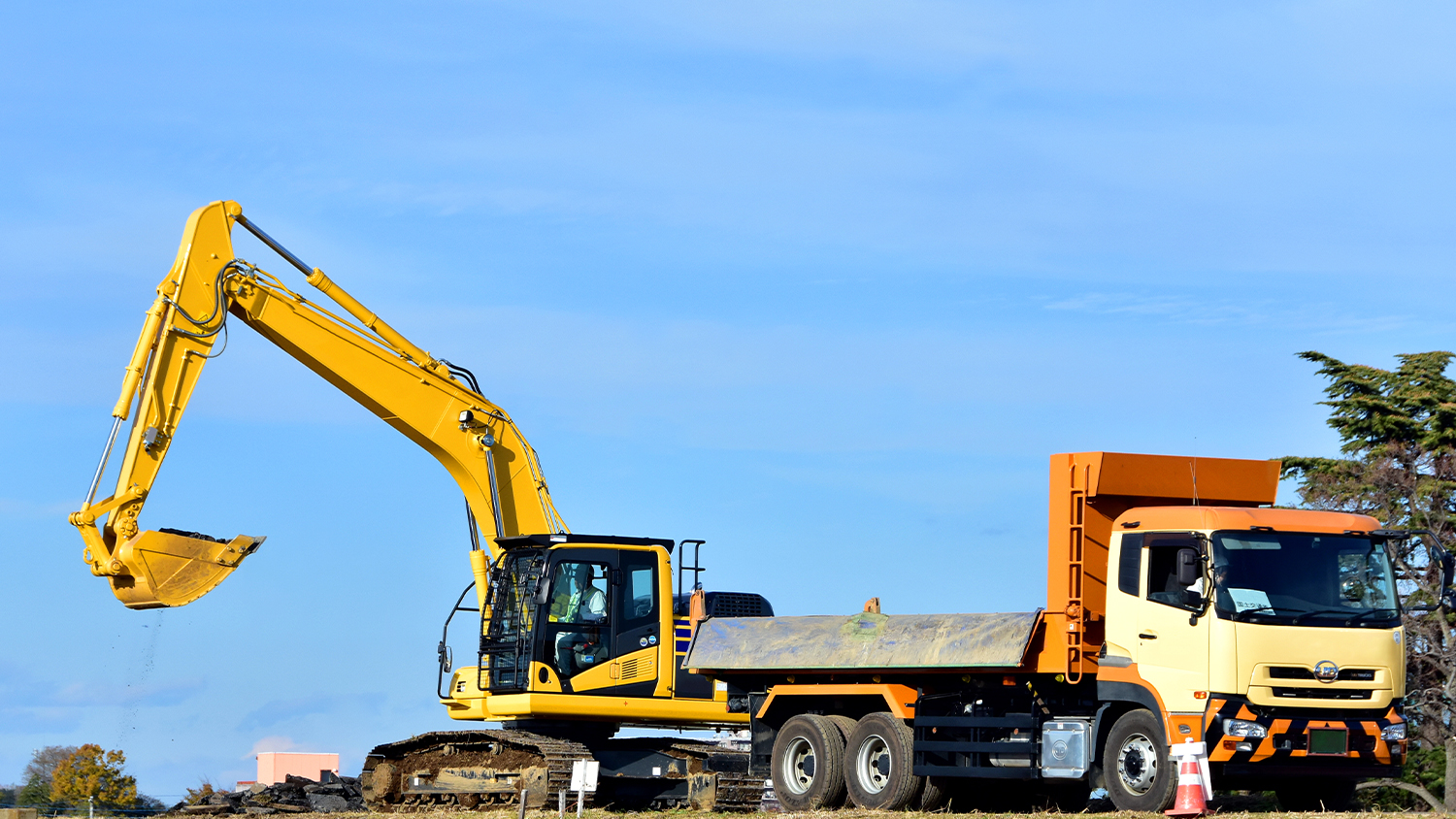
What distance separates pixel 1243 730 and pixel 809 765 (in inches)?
261

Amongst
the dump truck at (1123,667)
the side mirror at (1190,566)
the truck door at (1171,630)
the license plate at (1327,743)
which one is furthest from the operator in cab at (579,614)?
the license plate at (1327,743)

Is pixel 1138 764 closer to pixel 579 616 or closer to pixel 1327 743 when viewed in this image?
pixel 1327 743

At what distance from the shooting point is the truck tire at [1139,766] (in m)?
18.3

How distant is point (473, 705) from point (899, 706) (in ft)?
22.6

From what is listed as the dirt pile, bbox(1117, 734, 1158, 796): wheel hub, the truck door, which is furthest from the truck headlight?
the dirt pile

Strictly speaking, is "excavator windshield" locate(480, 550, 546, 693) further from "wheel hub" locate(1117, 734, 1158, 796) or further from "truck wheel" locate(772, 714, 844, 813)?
"wheel hub" locate(1117, 734, 1158, 796)

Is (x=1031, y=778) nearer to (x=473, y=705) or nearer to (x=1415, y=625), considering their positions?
(x=473, y=705)

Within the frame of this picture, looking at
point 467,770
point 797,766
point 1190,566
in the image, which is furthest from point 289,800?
point 1190,566

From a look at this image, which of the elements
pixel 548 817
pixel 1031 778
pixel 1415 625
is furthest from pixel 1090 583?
Answer: pixel 1415 625

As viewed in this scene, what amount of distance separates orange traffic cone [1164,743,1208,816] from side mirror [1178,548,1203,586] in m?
1.89

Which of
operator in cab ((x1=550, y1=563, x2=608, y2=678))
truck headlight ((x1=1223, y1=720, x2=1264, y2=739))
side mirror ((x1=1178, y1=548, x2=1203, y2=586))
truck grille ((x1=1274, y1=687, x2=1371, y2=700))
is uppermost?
side mirror ((x1=1178, y1=548, x2=1203, y2=586))

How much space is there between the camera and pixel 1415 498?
127 ft

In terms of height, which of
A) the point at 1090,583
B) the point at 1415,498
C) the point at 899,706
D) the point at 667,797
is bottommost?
the point at 667,797

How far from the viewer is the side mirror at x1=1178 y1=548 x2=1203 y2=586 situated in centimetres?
1819
